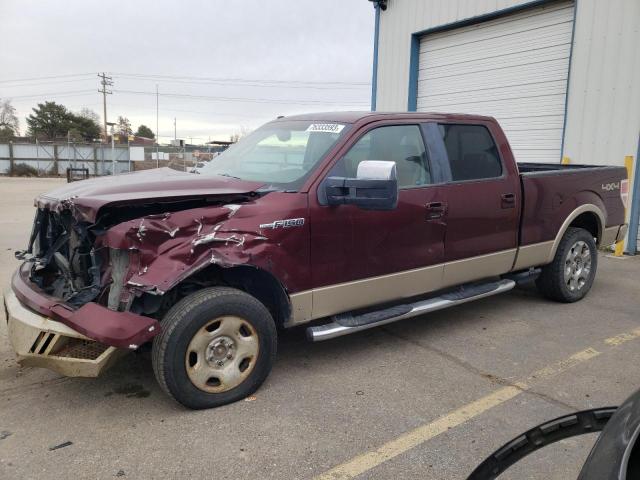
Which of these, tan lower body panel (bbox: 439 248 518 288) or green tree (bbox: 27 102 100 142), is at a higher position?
green tree (bbox: 27 102 100 142)

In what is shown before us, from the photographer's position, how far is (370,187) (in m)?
3.48

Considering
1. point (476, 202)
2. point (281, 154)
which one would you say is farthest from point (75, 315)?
point (476, 202)

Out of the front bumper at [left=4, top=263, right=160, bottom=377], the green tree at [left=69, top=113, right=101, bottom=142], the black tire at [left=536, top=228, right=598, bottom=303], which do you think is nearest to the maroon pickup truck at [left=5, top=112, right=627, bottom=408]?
the front bumper at [left=4, top=263, right=160, bottom=377]

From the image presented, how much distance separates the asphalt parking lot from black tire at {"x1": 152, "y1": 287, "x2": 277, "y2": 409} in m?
0.12

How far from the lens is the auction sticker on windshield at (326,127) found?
404 cm

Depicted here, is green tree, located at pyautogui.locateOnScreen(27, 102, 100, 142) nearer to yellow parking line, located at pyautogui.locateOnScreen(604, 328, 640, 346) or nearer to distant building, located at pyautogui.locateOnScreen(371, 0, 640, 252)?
distant building, located at pyautogui.locateOnScreen(371, 0, 640, 252)

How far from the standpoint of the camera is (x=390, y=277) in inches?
161

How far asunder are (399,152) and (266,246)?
59.6 inches

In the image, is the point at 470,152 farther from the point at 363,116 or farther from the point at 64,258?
the point at 64,258

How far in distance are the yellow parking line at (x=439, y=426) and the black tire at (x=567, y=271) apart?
4.37 ft

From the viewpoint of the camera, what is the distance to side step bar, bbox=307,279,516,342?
12.2 feet

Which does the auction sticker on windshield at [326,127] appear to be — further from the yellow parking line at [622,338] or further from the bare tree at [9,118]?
the bare tree at [9,118]

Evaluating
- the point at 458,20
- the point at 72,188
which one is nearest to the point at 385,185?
the point at 72,188

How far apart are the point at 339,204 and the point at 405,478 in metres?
1.82
